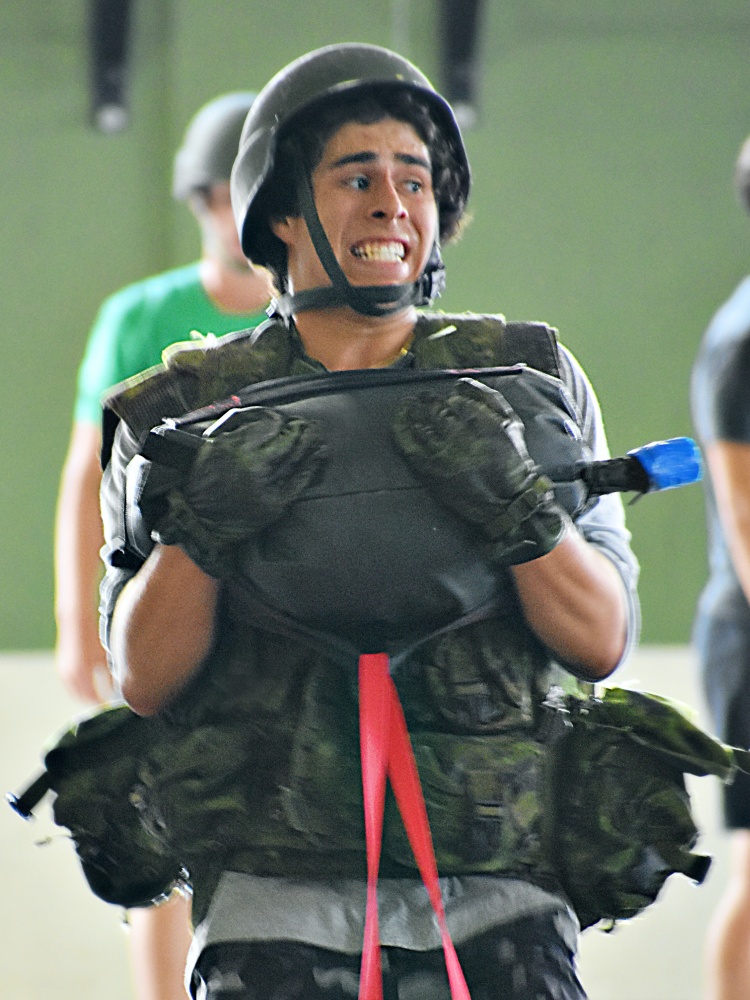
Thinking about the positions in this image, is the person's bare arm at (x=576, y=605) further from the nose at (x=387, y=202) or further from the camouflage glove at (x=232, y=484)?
the nose at (x=387, y=202)

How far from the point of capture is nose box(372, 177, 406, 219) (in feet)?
4.10

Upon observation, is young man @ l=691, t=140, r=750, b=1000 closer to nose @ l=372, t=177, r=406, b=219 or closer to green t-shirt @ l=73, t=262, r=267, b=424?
green t-shirt @ l=73, t=262, r=267, b=424

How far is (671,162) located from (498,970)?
3.80m

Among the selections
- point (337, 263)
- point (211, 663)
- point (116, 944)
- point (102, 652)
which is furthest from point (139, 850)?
point (116, 944)

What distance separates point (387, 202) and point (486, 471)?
0.93ft

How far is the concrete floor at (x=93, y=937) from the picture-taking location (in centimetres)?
275

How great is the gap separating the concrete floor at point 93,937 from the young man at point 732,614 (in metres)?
0.54

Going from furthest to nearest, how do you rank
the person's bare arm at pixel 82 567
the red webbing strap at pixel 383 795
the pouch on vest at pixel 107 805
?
the person's bare arm at pixel 82 567 → the pouch on vest at pixel 107 805 → the red webbing strap at pixel 383 795

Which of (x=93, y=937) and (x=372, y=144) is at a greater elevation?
(x=372, y=144)

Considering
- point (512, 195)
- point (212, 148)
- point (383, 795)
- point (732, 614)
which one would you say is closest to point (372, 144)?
point (383, 795)

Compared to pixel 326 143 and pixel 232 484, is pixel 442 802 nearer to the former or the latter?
pixel 232 484

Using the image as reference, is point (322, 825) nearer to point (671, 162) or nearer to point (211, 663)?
point (211, 663)

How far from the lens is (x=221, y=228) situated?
2.56m

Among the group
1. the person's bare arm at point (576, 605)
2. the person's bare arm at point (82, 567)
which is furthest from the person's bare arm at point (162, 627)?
the person's bare arm at point (82, 567)
